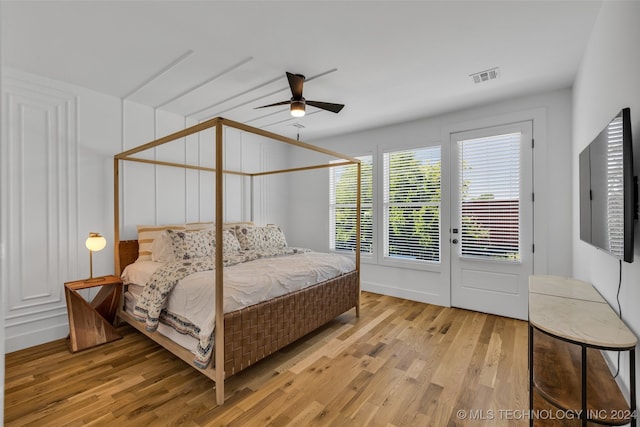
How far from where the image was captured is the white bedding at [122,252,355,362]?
85.8 inches

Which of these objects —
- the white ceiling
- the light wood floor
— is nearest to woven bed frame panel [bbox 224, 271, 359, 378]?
the light wood floor

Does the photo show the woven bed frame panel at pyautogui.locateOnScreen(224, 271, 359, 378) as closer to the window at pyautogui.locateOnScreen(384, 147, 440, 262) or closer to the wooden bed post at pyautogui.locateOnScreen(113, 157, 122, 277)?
the window at pyautogui.locateOnScreen(384, 147, 440, 262)

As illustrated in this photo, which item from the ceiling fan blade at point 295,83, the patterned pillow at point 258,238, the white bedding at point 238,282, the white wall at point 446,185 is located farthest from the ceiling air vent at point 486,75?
the patterned pillow at point 258,238

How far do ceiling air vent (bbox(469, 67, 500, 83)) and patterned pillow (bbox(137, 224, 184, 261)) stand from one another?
3535mm

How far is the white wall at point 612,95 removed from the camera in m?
1.54

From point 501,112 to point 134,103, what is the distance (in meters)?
4.12

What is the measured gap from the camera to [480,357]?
8.61ft

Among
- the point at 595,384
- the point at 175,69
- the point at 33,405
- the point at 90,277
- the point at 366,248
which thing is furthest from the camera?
the point at 366,248

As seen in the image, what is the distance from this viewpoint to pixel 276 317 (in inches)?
97.5

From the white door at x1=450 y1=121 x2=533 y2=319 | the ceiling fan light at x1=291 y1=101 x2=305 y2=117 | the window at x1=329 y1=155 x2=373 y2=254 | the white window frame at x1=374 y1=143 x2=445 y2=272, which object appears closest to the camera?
the ceiling fan light at x1=291 y1=101 x2=305 y2=117

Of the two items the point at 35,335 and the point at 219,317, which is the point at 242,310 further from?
the point at 35,335

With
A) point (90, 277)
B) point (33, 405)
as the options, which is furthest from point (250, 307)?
point (90, 277)

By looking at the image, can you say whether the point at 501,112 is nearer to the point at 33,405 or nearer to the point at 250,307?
the point at 250,307

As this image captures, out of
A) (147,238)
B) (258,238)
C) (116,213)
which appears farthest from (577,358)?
(116,213)
